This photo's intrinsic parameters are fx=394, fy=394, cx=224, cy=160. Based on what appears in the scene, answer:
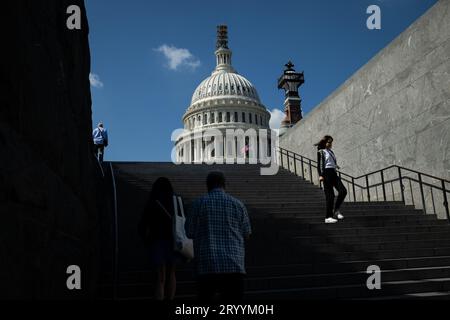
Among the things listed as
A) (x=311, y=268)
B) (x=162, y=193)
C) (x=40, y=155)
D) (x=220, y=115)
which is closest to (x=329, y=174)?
(x=311, y=268)

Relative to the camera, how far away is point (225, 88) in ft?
265

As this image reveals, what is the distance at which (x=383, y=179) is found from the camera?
35.5 feet

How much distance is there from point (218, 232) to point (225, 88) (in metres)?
79.2

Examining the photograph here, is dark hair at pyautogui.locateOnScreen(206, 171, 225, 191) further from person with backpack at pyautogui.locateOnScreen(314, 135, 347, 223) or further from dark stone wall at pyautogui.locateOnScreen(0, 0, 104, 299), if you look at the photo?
person with backpack at pyautogui.locateOnScreen(314, 135, 347, 223)

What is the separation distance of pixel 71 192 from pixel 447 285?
513 cm

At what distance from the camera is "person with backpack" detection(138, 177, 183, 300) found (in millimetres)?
4051

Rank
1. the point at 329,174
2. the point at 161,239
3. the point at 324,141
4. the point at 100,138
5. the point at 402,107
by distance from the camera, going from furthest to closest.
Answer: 1. the point at 100,138
2. the point at 402,107
3. the point at 324,141
4. the point at 329,174
5. the point at 161,239

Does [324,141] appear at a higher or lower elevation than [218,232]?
higher

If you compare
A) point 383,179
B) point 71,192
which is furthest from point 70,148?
point 383,179

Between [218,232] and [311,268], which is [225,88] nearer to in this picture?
[311,268]

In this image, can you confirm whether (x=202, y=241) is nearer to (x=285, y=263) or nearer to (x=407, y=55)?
(x=285, y=263)

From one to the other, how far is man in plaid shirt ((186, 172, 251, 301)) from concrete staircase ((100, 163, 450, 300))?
82.0 inches

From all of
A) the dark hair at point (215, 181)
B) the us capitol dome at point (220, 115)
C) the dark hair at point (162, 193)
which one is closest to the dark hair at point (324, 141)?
the dark hair at point (162, 193)

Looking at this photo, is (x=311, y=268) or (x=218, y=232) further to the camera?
(x=311, y=268)
